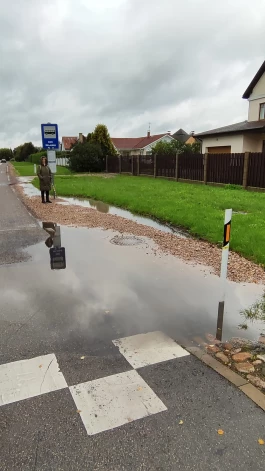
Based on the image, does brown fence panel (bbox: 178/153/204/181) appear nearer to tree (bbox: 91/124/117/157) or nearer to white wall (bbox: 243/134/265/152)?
white wall (bbox: 243/134/265/152)

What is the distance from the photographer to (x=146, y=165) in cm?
2908

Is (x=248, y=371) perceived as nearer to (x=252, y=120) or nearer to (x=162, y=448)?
(x=162, y=448)

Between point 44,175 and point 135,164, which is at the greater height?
point 135,164

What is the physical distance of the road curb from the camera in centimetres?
272

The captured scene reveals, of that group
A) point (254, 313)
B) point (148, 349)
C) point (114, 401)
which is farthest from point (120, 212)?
point (114, 401)

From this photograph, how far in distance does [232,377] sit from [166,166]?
23454 mm

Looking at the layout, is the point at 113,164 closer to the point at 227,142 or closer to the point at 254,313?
the point at 227,142

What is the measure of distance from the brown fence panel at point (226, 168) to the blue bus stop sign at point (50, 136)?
9.36 meters

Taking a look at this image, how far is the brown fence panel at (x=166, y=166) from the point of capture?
24.5 m

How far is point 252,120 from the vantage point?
28.5 metres

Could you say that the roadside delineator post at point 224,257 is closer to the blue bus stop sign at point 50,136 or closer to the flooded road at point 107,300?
the flooded road at point 107,300

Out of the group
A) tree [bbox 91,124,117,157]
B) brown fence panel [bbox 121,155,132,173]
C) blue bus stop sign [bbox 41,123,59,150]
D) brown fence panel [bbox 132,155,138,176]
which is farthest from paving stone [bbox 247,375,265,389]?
tree [bbox 91,124,117,157]

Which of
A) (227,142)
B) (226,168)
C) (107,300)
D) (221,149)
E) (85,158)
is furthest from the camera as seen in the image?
(85,158)

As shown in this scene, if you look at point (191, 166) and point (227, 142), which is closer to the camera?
point (191, 166)
